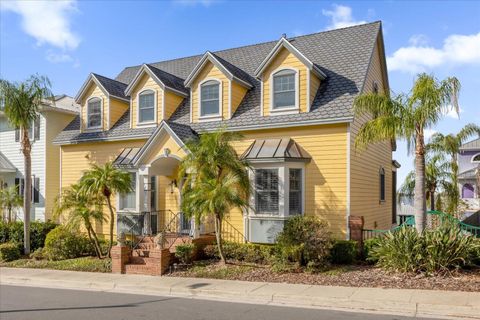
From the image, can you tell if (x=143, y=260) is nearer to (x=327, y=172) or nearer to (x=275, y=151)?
(x=275, y=151)

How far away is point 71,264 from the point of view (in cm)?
1555

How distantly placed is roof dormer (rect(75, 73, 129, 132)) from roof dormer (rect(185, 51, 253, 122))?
14.6ft

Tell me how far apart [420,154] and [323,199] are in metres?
3.72

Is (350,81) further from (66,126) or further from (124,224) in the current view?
(66,126)

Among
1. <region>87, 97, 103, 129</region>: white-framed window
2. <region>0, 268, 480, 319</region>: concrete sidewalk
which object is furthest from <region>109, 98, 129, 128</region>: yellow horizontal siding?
<region>0, 268, 480, 319</region>: concrete sidewalk

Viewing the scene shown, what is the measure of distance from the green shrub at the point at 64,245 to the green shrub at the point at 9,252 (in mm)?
1416

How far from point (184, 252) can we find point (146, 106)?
7979 millimetres

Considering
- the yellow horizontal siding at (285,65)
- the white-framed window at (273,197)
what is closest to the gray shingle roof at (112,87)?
the yellow horizontal siding at (285,65)

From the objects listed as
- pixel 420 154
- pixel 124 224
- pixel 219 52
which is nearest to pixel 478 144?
pixel 219 52

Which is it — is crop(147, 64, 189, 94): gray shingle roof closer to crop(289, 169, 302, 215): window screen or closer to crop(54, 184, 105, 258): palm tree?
crop(54, 184, 105, 258): palm tree

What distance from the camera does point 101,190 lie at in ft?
51.7

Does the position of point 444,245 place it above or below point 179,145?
below

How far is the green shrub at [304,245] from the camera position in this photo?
42.4ft

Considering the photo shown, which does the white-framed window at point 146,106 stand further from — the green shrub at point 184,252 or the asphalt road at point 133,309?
the asphalt road at point 133,309
